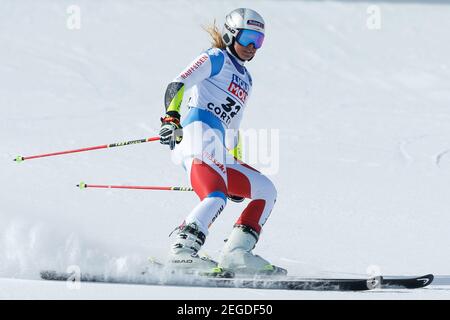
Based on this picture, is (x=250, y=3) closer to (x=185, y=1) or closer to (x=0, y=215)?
(x=185, y=1)

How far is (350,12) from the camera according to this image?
19.0 meters

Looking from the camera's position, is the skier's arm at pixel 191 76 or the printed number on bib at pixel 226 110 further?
the printed number on bib at pixel 226 110

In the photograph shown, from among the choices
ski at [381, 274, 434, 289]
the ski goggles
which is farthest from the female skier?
ski at [381, 274, 434, 289]

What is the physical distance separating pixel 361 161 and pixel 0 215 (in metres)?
4.96

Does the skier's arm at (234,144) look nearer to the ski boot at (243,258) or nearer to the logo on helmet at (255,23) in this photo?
the ski boot at (243,258)

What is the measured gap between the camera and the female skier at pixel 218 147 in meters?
4.75

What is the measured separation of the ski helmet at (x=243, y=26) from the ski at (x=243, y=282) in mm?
1339

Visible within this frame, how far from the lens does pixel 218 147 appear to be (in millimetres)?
5016

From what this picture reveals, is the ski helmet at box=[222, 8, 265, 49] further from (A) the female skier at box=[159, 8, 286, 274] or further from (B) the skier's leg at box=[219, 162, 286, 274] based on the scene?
(B) the skier's leg at box=[219, 162, 286, 274]

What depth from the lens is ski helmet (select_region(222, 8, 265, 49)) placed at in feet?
16.7

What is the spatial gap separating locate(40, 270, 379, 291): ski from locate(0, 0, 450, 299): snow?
0.40 feet

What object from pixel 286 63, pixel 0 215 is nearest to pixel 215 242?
pixel 0 215

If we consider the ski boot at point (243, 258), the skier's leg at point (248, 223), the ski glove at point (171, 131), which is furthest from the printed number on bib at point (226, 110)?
the ski boot at point (243, 258)

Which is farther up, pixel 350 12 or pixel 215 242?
pixel 350 12
